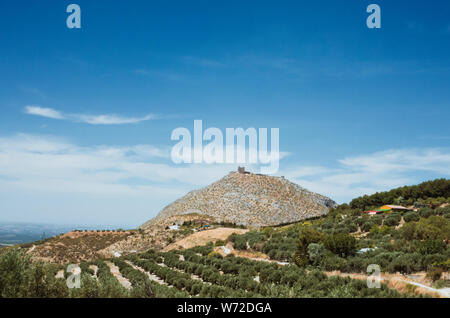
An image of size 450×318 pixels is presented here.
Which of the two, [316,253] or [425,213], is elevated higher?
[425,213]

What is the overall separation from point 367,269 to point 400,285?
218 inches

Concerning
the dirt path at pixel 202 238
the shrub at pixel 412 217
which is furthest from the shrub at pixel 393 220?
the dirt path at pixel 202 238

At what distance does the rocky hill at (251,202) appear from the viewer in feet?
297

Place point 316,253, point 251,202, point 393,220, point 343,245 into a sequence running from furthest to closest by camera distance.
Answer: point 251,202
point 393,220
point 343,245
point 316,253

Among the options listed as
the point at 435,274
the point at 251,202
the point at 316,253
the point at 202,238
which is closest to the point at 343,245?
the point at 316,253

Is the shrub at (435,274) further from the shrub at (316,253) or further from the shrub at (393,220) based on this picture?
the shrub at (393,220)

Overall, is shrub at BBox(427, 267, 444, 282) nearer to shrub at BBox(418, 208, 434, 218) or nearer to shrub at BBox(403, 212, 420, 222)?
shrub at BBox(403, 212, 420, 222)

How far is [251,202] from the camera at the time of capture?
98.1m

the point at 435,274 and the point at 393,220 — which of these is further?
the point at 393,220

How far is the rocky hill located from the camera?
90500mm

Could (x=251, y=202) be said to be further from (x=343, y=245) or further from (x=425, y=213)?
→ (x=343, y=245)

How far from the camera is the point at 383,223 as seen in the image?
45.1m

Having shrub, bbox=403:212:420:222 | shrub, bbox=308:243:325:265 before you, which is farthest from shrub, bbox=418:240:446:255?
shrub, bbox=403:212:420:222
